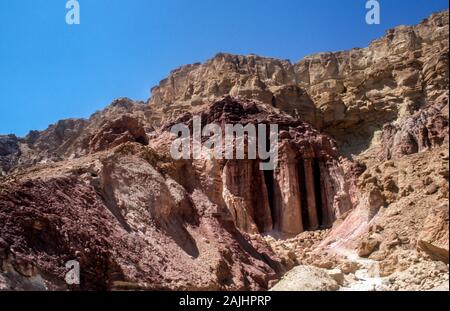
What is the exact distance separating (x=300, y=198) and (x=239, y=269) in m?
21.1

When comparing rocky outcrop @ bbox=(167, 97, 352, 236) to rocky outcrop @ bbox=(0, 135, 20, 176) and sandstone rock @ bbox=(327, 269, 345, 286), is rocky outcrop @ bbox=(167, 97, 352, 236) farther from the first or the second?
rocky outcrop @ bbox=(0, 135, 20, 176)

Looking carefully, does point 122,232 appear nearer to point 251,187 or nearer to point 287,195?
point 287,195

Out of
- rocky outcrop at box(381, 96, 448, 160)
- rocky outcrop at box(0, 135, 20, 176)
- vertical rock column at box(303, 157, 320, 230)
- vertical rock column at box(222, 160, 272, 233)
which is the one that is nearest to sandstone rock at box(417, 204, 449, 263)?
rocky outcrop at box(381, 96, 448, 160)

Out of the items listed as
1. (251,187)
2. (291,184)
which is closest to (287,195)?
(291,184)

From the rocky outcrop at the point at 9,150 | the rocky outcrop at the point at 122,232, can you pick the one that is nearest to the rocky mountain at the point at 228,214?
the rocky outcrop at the point at 122,232

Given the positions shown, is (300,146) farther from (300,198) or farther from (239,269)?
(239,269)

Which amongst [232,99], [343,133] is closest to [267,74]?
[343,133]

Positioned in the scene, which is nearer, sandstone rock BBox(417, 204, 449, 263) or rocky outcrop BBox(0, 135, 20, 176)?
sandstone rock BBox(417, 204, 449, 263)

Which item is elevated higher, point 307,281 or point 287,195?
point 287,195

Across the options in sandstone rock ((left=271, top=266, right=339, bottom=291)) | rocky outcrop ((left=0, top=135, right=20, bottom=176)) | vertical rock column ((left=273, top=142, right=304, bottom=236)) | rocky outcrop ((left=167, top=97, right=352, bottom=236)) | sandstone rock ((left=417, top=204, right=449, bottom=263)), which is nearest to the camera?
sandstone rock ((left=417, top=204, right=449, bottom=263))

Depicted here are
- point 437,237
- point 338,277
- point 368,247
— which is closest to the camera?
point 437,237

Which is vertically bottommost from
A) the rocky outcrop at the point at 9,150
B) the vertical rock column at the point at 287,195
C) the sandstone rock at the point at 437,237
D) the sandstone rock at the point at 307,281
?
the sandstone rock at the point at 307,281

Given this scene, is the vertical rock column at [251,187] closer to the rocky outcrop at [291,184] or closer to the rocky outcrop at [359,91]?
the rocky outcrop at [291,184]
